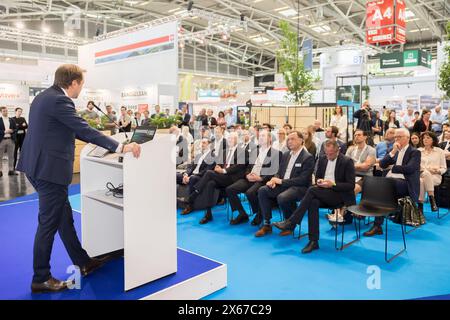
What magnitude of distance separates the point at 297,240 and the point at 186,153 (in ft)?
9.63

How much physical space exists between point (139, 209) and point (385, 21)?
8939mm

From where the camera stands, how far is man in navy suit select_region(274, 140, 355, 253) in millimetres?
3938

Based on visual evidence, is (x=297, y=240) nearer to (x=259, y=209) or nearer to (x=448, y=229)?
(x=259, y=209)

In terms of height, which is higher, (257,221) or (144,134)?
(144,134)

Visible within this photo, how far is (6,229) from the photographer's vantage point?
4.39m

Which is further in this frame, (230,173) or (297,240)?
(230,173)

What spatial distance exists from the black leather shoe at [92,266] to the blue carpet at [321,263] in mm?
390

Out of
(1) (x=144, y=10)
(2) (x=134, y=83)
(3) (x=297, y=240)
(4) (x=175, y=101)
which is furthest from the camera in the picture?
(1) (x=144, y=10)

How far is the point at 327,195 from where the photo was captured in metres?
4.04

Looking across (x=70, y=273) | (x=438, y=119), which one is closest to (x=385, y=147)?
(x=70, y=273)

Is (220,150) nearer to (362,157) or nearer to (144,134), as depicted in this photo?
(362,157)

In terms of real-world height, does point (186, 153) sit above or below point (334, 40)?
below

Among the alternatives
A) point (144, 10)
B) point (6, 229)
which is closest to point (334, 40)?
point (144, 10)
